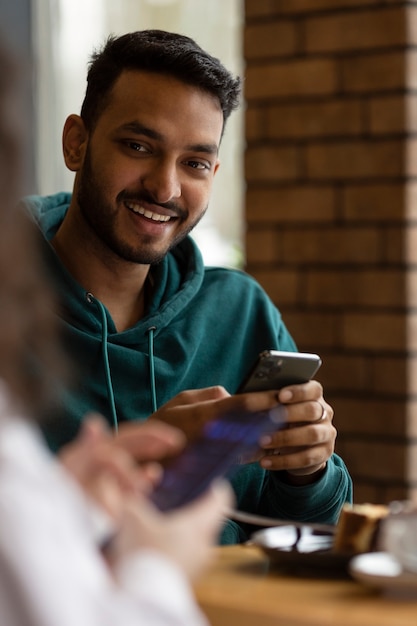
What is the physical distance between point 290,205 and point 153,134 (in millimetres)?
933

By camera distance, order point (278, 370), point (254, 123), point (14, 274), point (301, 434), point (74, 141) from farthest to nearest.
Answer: point (254, 123) → point (74, 141) → point (301, 434) → point (278, 370) → point (14, 274)

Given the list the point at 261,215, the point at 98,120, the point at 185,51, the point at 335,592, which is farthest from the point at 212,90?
the point at 335,592

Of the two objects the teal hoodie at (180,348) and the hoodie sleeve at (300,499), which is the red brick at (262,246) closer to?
the teal hoodie at (180,348)

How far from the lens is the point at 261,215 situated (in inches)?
117

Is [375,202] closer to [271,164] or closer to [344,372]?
[271,164]

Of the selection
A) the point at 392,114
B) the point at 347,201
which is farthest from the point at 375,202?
the point at 392,114

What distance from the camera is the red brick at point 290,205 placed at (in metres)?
2.87

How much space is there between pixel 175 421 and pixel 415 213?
1243 mm

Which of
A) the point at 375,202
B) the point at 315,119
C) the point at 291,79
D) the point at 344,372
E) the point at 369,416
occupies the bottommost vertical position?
the point at 369,416

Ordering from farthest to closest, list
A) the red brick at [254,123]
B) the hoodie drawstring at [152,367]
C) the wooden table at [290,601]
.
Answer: the red brick at [254,123]
the hoodie drawstring at [152,367]
the wooden table at [290,601]

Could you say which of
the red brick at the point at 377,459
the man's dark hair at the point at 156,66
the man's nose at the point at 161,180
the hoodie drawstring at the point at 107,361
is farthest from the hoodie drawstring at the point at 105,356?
the red brick at the point at 377,459

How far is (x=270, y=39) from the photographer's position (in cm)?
292

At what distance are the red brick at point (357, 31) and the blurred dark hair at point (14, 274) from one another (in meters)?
1.83

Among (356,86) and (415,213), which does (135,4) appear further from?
(415,213)
